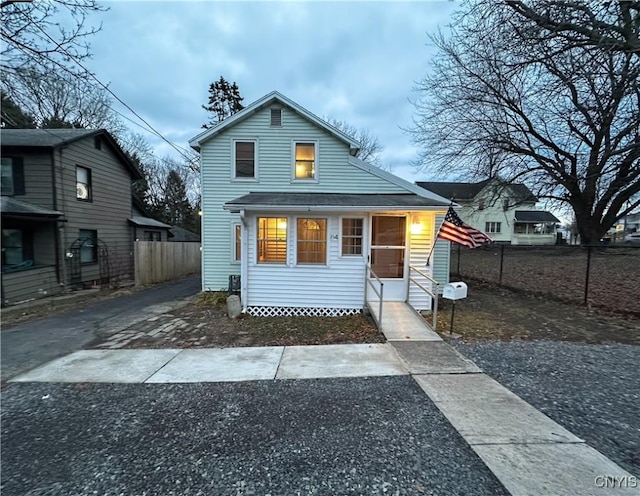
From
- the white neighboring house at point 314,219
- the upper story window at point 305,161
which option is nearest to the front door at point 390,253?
the white neighboring house at point 314,219

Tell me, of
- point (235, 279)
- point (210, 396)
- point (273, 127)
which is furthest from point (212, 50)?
point (210, 396)

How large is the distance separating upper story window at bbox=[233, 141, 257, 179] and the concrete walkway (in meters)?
6.19

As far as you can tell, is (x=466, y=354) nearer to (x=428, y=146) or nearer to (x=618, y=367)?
(x=618, y=367)

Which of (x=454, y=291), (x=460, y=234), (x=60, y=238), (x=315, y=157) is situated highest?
(x=315, y=157)

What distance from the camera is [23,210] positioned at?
9.59 m

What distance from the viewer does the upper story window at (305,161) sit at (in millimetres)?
9648

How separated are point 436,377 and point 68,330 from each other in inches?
301

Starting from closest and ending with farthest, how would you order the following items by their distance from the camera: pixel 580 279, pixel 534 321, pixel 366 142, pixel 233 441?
1. pixel 233 441
2. pixel 534 321
3. pixel 580 279
4. pixel 366 142

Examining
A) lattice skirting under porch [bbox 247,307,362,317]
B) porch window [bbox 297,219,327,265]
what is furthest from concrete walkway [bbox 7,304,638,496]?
porch window [bbox 297,219,327,265]

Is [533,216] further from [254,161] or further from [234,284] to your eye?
[234,284]

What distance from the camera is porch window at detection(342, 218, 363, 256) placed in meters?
7.75

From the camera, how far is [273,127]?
9.61m

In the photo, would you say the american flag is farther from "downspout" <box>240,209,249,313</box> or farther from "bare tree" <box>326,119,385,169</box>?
"bare tree" <box>326,119,385,169</box>

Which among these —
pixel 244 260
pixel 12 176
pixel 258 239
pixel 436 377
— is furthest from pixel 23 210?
pixel 436 377
